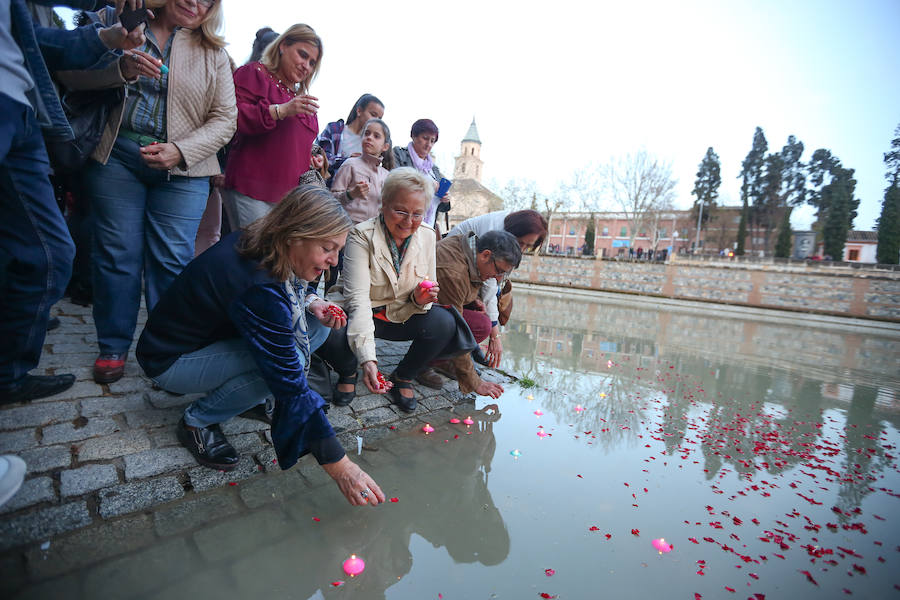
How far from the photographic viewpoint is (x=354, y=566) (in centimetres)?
144

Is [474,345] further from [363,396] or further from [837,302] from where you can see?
[837,302]

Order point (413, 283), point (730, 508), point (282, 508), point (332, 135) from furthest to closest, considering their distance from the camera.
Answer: point (332, 135) → point (413, 283) → point (730, 508) → point (282, 508)

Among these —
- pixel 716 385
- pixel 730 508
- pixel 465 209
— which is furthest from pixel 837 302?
pixel 465 209

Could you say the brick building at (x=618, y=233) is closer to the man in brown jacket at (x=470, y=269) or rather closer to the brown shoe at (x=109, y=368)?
the man in brown jacket at (x=470, y=269)

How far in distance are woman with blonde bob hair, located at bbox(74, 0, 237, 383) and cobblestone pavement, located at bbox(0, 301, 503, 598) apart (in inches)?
13.1

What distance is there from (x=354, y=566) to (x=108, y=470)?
1.10m

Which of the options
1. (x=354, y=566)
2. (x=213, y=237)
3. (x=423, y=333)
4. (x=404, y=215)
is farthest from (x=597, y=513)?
(x=213, y=237)

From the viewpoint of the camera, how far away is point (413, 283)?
9.00ft

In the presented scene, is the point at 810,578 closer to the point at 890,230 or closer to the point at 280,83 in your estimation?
the point at 280,83

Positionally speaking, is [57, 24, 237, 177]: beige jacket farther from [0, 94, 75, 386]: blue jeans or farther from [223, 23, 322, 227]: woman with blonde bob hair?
[0, 94, 75, 386]: blue jeans

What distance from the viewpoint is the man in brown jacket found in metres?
3.05

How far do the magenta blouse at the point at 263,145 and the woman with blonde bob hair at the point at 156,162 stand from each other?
22cm

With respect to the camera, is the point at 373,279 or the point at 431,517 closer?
the point at 431,517

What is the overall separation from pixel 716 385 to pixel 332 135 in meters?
5.09
